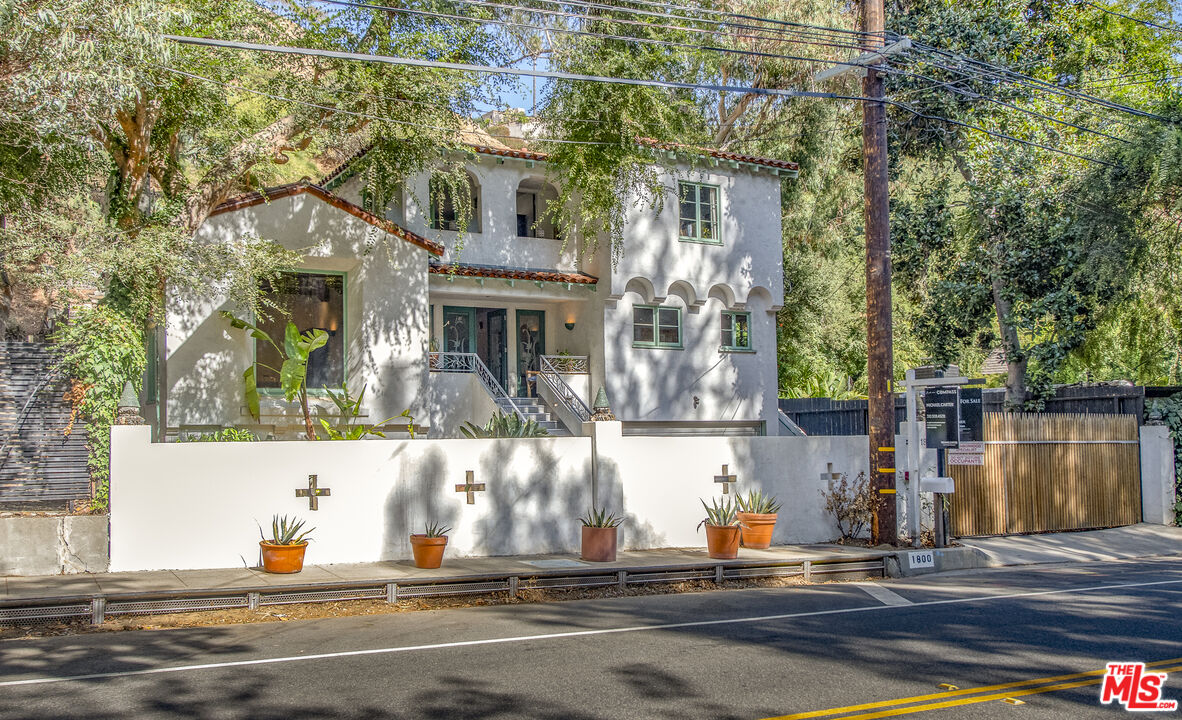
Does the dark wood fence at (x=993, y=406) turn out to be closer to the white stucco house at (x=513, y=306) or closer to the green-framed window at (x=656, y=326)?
the white stucco house at (x=513, y=306)

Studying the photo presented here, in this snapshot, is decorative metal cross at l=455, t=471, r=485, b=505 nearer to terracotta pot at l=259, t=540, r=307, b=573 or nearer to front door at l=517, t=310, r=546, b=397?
terracotta pot at l=259, t=540, r=307, b=573

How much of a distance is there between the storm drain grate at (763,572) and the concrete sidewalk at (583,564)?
0.33ft

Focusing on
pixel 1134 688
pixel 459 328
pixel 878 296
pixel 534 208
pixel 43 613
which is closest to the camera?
pixel 1134 688

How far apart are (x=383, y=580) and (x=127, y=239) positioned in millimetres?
6587

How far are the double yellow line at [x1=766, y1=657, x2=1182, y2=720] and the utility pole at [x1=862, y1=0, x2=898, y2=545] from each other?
25.9 ft

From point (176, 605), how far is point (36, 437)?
3962 mm

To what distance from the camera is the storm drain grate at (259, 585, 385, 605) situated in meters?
11.4

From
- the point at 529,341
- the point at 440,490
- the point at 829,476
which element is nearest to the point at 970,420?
the point at 829,476

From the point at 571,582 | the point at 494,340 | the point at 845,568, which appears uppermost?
the point at 494,340

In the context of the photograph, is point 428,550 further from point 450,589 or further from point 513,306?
point 513,306

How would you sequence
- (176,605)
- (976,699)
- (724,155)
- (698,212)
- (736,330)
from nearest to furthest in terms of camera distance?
(976,699) → (176,605) → (724,155) → (698,212) → (736,330)

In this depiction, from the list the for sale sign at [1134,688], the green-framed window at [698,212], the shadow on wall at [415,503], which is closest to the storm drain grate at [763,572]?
the shadow on wall at [415,503]

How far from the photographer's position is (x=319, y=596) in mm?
11695

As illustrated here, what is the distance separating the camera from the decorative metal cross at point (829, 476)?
17844 mm
